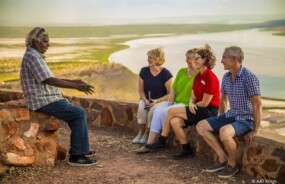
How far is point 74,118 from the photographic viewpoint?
15.3 feet

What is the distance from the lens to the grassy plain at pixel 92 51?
34.8 ft

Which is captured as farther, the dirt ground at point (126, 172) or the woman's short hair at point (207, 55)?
the woman's short hair at point (207, 55)

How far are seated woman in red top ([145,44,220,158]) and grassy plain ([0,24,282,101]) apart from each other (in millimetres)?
4848

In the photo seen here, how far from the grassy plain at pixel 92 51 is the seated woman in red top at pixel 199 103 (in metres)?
4.85

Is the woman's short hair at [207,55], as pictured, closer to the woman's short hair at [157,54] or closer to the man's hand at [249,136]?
the woman's short hair at [157,54]

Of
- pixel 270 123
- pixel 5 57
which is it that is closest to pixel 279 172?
pixel 270 123

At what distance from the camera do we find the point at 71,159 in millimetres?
4762

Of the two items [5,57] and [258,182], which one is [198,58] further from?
[5,57]

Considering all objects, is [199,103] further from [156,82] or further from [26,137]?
[26,137]

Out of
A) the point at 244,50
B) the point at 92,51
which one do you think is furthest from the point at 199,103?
the point at 92,51

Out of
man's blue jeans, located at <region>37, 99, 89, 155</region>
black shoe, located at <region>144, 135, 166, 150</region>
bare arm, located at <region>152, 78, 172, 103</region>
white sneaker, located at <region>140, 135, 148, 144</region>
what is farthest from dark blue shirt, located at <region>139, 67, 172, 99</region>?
man's blue jeans, located at <region>37, 99, 89, 155</region>

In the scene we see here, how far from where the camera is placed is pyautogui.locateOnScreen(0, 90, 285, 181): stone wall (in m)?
4.17

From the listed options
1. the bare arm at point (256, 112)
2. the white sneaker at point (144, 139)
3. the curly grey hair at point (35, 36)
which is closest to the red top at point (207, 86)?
the bare arm at point (256, 112)

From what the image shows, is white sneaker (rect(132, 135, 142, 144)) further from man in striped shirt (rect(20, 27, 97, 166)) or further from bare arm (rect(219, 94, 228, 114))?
bare arm (rect(219, 94, 228, 114))
